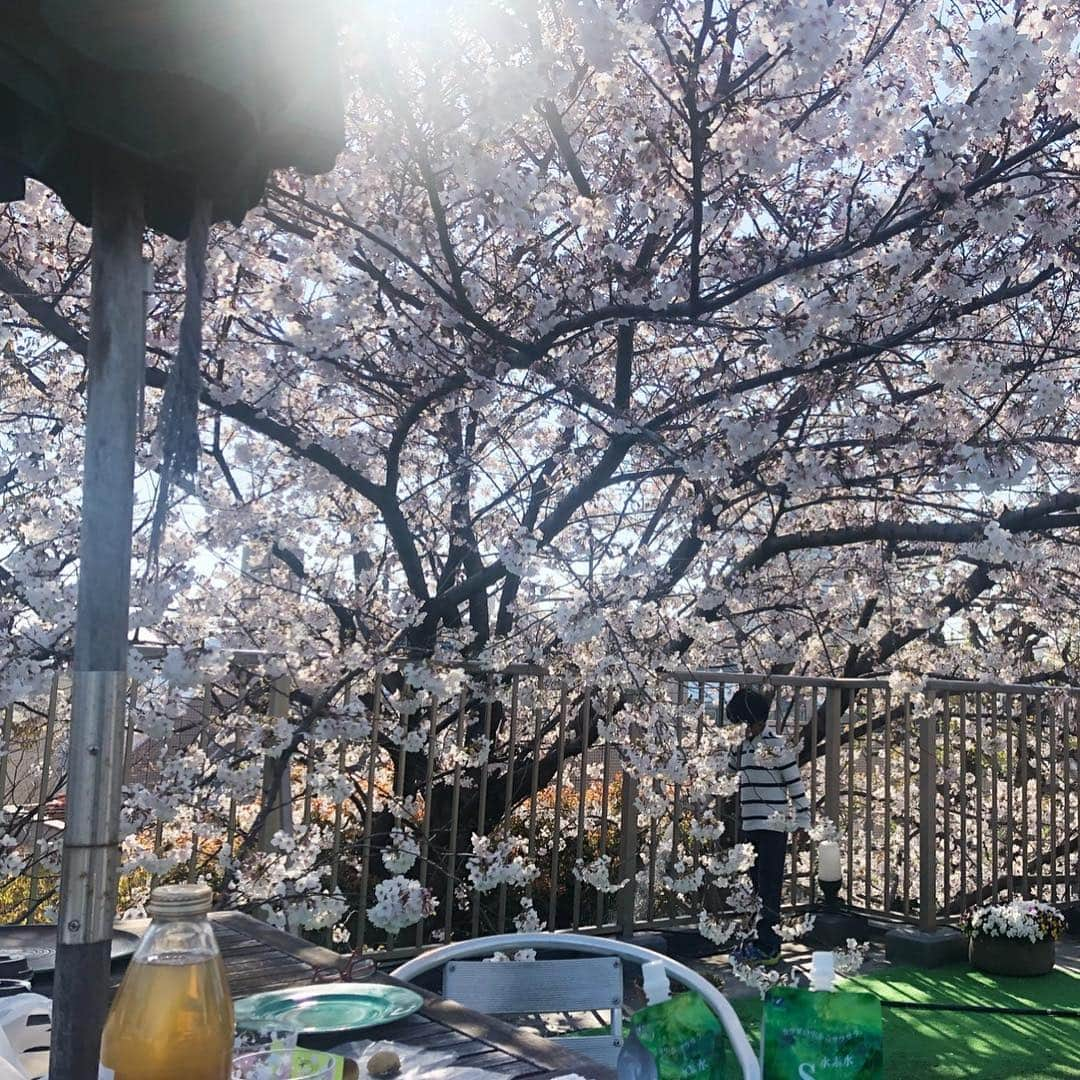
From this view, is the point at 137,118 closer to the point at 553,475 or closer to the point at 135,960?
the point at 135,960

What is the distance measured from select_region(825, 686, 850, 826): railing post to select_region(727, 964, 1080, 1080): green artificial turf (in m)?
0.99


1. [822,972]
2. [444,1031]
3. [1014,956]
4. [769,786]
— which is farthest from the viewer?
[769,786]

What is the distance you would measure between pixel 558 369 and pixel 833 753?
9.22 feet

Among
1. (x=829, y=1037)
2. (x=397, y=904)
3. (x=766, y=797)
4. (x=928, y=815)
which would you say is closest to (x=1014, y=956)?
(x=928, y=815)

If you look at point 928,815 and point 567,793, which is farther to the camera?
point 567,793

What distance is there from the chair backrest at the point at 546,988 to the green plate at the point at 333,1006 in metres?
0.31

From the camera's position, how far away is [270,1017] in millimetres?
1606

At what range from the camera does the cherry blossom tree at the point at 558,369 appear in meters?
4.09

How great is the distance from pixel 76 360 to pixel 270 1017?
4.85 m

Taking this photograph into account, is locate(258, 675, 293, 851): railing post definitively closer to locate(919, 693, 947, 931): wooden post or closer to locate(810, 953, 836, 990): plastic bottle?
locate(810, 953, 836, 990): plastic bottle

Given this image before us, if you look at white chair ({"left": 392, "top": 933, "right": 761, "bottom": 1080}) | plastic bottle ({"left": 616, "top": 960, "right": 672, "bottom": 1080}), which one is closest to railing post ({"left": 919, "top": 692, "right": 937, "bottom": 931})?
white chair ({"left": 392, "top": 933, "right": 761, "bottom": 1080})

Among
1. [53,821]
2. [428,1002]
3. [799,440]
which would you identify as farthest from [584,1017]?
[799,440]

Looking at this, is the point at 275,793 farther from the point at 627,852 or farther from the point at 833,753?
the point at 833,753

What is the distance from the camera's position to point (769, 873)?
5.62 meters
